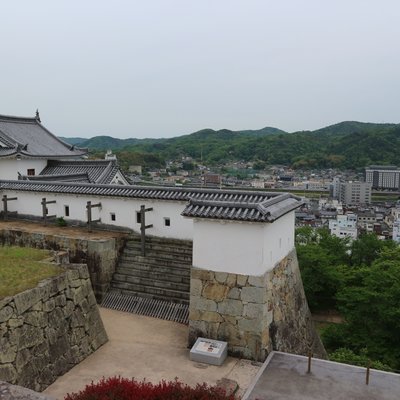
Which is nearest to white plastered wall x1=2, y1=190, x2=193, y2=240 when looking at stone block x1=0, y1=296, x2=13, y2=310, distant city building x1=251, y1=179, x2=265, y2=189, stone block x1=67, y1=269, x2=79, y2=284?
stone block x1=67, y1=269, x2=79, y2=284

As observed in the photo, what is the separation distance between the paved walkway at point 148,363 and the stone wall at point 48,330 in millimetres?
309

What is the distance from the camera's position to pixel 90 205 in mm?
13641

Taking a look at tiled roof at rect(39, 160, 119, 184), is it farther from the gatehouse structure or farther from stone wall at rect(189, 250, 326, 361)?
stone wall at rect(189, 250, 326, 361)

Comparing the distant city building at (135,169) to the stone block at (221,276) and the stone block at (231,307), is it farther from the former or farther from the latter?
the stone block at (231,307)

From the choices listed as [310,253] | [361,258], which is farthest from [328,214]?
[310,253]

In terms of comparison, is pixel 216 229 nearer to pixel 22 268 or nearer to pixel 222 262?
pixel 222 262

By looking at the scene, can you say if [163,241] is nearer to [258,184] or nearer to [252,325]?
[252,325]

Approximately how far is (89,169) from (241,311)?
550 inches

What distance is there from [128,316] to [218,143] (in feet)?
533

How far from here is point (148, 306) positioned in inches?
440

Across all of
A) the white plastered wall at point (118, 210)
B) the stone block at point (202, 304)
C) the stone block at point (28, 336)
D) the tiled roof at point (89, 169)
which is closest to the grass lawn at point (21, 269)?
the stone block at point (28, 336)

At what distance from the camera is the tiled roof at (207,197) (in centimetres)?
888

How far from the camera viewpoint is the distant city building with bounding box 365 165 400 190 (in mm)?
125125

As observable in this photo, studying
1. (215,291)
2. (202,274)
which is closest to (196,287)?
(202,274)
